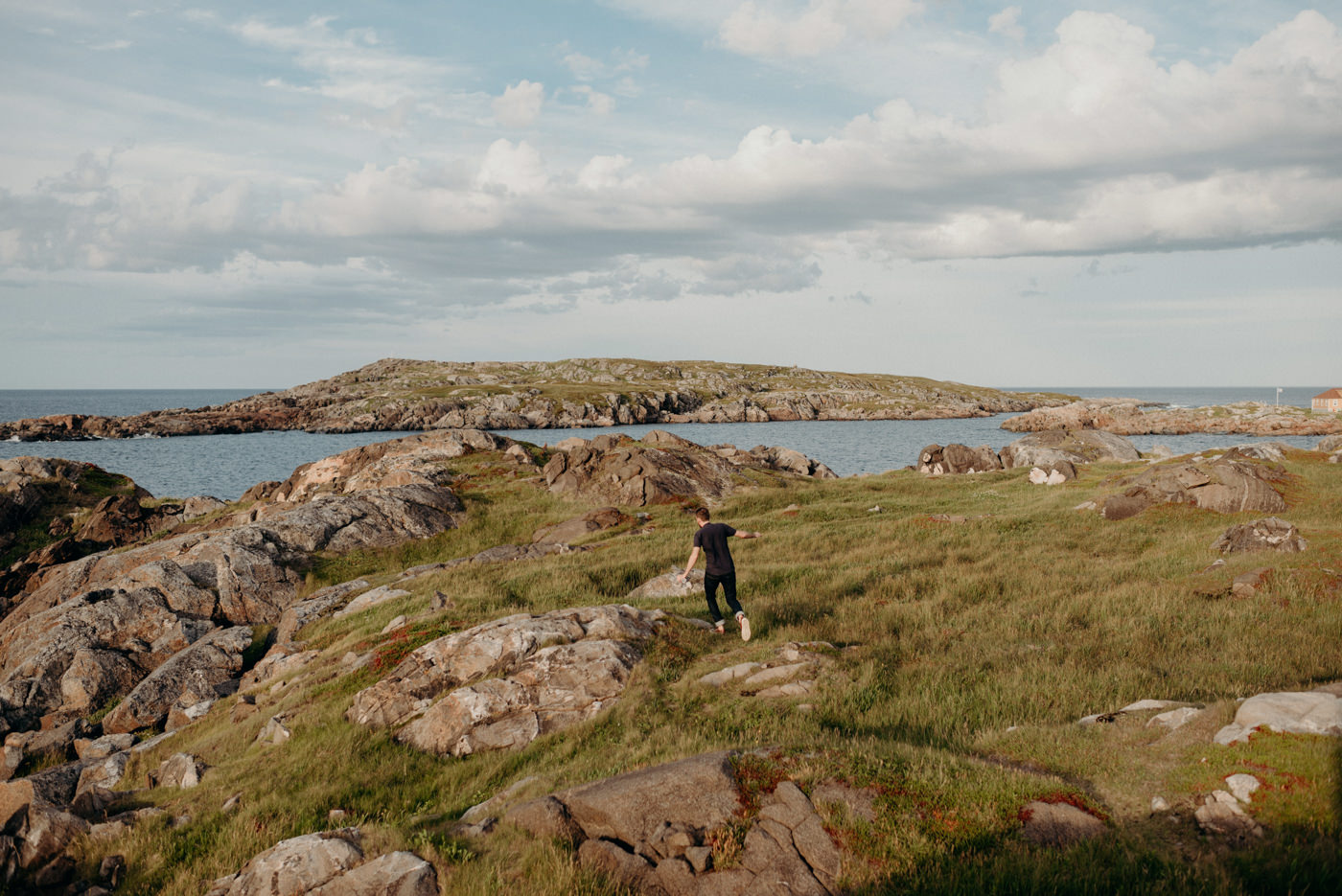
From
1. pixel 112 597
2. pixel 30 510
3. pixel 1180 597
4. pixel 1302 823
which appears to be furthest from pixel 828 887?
pixel 30 510

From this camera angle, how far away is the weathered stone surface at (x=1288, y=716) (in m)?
9.16

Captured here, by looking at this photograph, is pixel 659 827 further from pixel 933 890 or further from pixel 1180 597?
pixel 1180 597

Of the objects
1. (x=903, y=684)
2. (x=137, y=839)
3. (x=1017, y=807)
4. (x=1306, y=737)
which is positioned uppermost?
(x=1306, y=737)

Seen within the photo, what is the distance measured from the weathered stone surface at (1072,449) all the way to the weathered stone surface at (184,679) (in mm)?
63637

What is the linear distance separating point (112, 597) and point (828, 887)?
28406 mm

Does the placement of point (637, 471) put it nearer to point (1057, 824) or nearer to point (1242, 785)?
point (1057, 824)

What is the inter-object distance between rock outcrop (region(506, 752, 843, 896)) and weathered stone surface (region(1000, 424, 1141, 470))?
64.7 metres

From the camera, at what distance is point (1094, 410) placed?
152 m

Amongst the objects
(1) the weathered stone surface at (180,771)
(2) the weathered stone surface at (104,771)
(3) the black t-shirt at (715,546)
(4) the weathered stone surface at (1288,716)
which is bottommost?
(2) the weathered stone surface at (104,771)

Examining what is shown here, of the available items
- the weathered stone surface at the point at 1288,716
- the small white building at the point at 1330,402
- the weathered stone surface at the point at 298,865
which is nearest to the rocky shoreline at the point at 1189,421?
the small white building at the point at 1330,402

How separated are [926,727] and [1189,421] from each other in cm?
16735

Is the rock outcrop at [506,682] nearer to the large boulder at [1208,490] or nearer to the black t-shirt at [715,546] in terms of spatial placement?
the black t-shirt at [715,546]

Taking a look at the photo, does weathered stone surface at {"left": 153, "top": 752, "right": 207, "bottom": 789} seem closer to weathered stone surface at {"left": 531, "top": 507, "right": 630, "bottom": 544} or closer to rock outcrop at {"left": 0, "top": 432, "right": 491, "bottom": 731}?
rock outcrop at {"left": 0, "top": 432, "right": 491, "bottom": 731}

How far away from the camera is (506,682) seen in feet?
47.9
